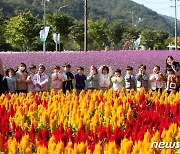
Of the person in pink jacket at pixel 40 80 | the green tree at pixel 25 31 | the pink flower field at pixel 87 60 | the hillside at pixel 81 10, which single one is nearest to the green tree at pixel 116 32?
the hillside at pixel 81 10

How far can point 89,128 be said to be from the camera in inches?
189

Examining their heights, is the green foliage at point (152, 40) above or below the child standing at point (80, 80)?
above

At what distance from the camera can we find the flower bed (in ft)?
11.7

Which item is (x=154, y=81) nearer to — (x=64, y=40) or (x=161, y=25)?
(x=64, y=40)

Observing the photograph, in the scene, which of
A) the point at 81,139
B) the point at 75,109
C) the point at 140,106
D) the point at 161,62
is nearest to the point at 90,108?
the point at 75,109

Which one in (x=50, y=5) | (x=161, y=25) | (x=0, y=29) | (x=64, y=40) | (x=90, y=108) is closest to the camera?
(x=90, y=108)

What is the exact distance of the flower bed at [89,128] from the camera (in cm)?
358

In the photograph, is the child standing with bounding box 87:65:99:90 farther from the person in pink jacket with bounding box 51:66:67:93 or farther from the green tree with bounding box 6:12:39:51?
the green tree with bounding box 6:12:39:51

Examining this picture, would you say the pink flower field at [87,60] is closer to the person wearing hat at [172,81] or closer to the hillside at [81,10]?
the person wearing hat at [172,81]

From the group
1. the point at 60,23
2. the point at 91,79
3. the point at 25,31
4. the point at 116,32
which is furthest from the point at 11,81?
the point at 116,32

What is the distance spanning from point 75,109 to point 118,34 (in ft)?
220

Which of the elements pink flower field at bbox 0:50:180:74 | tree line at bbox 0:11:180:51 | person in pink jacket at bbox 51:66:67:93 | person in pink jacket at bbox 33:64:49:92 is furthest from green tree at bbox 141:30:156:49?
person in pink jacket at bbox 33:64:49:92

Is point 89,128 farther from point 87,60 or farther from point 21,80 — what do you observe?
point 87,60

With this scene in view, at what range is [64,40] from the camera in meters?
55.8
